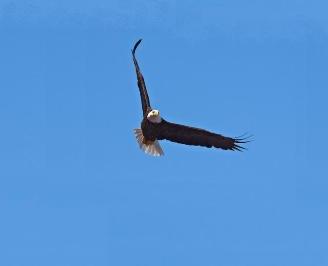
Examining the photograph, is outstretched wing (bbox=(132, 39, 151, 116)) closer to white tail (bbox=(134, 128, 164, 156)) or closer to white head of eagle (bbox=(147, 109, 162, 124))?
white head of eagle (bbox=(147, 109, 162, 124))

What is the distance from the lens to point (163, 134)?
28641mm

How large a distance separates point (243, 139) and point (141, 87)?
8.65 ft

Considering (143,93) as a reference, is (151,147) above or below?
below

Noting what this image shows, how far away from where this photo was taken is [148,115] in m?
27.7

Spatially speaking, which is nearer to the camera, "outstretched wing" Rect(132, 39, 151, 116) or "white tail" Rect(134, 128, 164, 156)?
"outstretched wing" Rect(132, 39, 151, 116)

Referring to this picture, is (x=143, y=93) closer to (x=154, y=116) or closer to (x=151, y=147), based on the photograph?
(x=154, y=116)

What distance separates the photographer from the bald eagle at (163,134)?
2795cm

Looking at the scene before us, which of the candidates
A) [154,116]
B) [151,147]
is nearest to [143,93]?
[154,116]

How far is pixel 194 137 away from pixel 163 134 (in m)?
0.72

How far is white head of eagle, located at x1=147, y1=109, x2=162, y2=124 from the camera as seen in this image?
90.4ft

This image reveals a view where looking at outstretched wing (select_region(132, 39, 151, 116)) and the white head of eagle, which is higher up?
outstretched wing (select_region(132, 39, 151, 116))

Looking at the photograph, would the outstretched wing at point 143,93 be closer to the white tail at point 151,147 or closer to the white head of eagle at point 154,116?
the white head of eagle at point 154,116

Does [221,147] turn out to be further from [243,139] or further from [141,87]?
[141,87]

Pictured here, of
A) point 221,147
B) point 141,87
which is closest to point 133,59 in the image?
point 141,87
